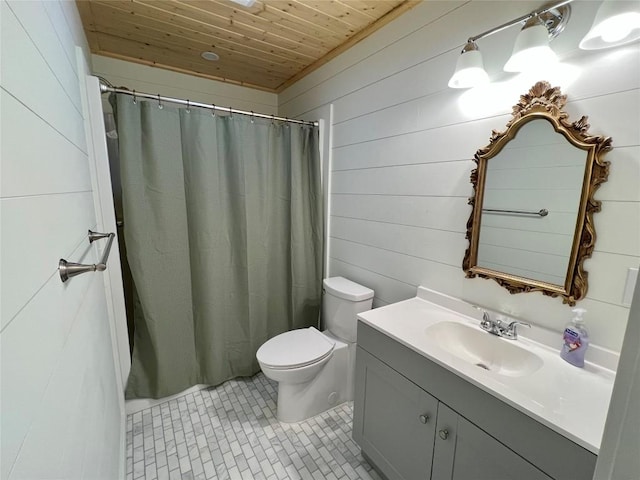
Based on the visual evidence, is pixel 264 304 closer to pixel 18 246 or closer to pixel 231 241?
pixel 231 241

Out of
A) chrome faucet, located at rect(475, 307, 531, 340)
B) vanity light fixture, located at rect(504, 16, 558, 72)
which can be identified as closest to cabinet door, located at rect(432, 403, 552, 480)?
chrome faucet, located at rect(475, 307, 531, 340)

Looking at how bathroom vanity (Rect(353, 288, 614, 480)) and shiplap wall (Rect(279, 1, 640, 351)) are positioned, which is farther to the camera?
shiplap wall (Rect(279, 1, 640, 351))

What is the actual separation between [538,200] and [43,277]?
159cm

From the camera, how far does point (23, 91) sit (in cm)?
56

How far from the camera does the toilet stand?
1.63 meters

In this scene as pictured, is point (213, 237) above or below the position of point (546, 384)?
above

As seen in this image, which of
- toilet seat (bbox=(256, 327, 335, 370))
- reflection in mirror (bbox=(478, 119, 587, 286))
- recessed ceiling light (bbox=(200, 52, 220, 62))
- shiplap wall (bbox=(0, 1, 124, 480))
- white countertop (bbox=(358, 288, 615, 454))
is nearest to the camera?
shiplap wall (bbox=(0, 1, 124, 480))

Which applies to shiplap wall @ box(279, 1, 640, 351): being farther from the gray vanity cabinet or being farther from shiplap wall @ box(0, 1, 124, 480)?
shiplap wall @ box(0, 1, 124, 480)

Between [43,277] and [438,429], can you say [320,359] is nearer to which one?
[438,429]

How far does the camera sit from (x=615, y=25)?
0.84m

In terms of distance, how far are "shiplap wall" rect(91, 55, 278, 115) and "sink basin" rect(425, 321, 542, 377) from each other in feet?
8.18

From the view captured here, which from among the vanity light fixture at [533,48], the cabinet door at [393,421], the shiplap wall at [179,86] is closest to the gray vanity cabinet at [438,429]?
the cabinet door at [393,421]

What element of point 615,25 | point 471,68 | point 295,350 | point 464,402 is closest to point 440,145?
point 471,68

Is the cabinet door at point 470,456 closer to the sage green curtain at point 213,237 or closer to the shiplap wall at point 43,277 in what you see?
the shiplap wall at point 43,277
